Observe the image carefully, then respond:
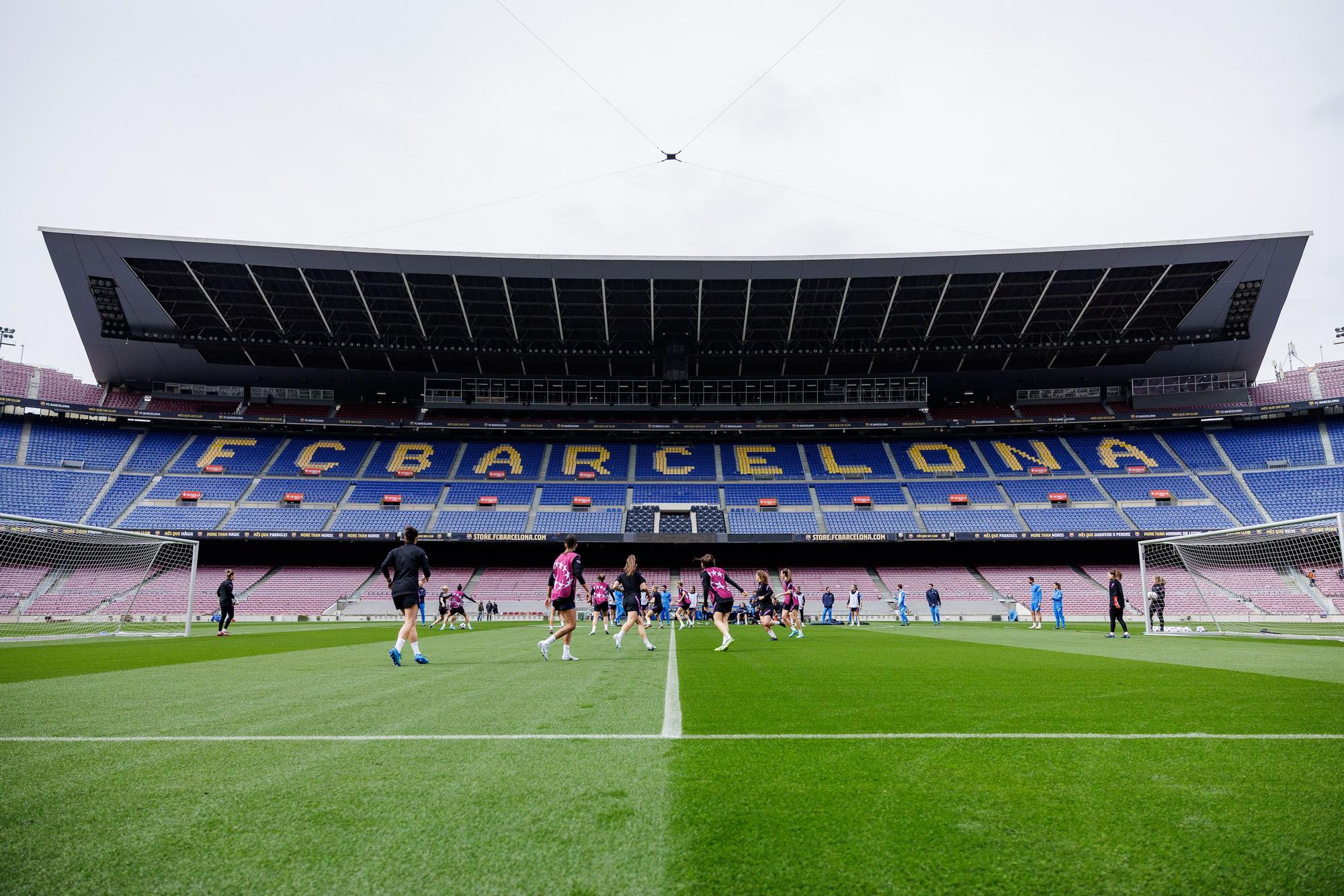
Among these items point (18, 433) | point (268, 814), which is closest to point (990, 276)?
point (268, 814)

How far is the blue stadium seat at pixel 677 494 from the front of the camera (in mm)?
46250

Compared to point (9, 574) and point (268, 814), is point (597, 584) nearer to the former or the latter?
point (268, 814)

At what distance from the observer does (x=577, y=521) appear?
146 feet

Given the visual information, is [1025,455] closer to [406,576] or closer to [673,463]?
[673,463]

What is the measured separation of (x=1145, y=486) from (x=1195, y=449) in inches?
228

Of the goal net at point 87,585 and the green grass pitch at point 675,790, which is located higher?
the goal net at point 87,585

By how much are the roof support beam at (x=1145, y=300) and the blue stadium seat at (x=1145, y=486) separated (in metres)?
9.39

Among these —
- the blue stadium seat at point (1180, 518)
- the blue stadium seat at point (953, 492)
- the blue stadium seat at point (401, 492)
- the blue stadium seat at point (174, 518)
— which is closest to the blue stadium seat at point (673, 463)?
the blue stadium seat at point (401, 492)

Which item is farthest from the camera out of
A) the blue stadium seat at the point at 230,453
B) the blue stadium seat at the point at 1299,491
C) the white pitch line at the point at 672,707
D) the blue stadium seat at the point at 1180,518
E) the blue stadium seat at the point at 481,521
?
the blue stadium seat at the point at 230,453

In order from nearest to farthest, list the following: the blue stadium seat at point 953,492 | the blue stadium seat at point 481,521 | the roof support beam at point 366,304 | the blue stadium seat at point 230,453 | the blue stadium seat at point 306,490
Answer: the roof support beam at point 366,304 < the blue stadium seat at point 481,521 < the blue stadium seat at point 306,490 < the blue stadium seat at point 953,492 < the blue stadium seat at point 230,453

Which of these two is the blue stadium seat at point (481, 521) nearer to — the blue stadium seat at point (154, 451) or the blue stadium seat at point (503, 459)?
the blue stadium seat at point (503, 459)

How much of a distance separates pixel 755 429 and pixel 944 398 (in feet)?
48.9

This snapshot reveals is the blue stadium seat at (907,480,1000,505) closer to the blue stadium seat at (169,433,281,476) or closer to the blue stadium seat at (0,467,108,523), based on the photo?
the blue stadium seat at (169,433,281,476)

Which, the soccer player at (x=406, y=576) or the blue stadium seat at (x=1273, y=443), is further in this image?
the blue stadium seat at (x=1273, y=443)
